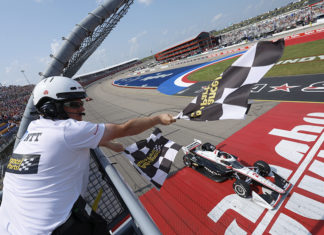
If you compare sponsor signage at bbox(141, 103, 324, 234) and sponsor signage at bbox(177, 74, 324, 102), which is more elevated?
sponsor signage at bbox(177, 74, 324, 102)

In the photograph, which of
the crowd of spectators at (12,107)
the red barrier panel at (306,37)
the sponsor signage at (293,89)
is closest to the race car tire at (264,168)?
the sponsor signage at (293,89)

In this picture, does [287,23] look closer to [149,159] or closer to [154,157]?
[154,157]

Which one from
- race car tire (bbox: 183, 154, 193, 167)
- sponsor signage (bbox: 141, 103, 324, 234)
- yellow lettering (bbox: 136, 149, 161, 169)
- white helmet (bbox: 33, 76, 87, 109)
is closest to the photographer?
white helmet (bbox: 33, 76, 87, 109)

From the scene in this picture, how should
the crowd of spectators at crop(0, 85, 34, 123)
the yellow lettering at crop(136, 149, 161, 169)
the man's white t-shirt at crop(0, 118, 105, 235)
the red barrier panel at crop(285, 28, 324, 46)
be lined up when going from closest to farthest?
the man's white t-shirt at crop(0, 118, 105, 235)
the yellow lettering at crop(136, 149, 161, 169)
the red barrier panel at crop(285, 28, 324, 46)
the crowd of spectators at crop(0, 85, 34, 123)

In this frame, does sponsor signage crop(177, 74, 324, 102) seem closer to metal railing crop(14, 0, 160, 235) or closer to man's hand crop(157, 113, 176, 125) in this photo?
man's hand crop(157, 113, 176, 125)

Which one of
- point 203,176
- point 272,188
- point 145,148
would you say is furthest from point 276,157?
point 145,148

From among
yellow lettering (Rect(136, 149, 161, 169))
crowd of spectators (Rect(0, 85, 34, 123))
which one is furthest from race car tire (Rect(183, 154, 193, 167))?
crowd of spectators (Rect(0, 85, 34, 123))

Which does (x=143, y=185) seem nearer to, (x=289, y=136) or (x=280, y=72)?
(x=289, y=136)

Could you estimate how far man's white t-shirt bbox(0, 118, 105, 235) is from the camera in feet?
5.30

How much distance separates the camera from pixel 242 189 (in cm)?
480

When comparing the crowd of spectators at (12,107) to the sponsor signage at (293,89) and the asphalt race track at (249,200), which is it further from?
the sponsor signage at (293,89)

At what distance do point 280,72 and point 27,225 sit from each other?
1912 cm

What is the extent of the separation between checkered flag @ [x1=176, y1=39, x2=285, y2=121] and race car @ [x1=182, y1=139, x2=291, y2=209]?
2.96 metres

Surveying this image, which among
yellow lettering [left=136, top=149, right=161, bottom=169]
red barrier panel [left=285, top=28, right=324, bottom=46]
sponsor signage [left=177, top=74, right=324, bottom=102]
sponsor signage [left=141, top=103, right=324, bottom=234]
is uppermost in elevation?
yellow lettering [left=136, top=149, right=161, bottom=169]
